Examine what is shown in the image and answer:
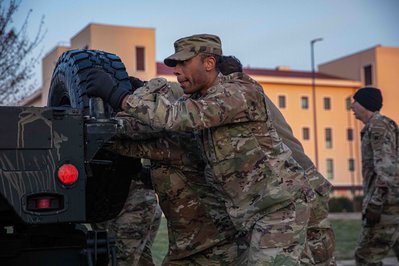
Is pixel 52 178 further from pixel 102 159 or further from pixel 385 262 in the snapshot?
pixel 385 262

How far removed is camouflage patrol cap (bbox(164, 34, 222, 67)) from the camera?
4.03 metres

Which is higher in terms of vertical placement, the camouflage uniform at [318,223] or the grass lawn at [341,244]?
the camouflage uniform at [318,223]

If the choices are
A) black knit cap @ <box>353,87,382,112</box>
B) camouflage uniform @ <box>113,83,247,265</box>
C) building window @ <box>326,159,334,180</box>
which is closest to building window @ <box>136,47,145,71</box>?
building window @ <box>326,159,334,180</box>

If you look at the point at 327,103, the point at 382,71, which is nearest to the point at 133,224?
the point at 382,71

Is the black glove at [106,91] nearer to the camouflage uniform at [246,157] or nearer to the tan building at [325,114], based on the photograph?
the camouflage uniform at [246,157]

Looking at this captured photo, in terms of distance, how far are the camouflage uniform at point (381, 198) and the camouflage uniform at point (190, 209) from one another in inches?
129

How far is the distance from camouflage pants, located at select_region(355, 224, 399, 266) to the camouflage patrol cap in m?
4.00

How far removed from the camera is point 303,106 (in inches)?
2383

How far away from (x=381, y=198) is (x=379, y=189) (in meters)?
0.09

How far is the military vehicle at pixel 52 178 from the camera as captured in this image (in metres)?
3.23

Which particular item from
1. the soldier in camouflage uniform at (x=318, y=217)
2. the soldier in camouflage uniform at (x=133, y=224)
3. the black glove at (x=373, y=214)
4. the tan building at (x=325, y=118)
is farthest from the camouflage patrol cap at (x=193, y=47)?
the tan building at (x=325, y=118)

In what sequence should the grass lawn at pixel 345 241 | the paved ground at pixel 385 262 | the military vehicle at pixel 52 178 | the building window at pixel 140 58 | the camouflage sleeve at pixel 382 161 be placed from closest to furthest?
the military vehicle at pixel 52 178 → the camouflage sleeve at pixel 382 161 → the paved ground at pixel 385 262 → the grass lawn at pixel 345 241 → the building window at pixel 140 58

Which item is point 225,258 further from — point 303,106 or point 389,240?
point 303,106

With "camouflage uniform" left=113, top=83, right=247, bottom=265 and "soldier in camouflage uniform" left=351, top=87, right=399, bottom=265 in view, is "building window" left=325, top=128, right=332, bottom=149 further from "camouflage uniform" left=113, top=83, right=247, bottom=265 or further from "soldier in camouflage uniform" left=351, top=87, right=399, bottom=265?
"camouflage uniform" left=113, top=83, right=247, bottom=265
